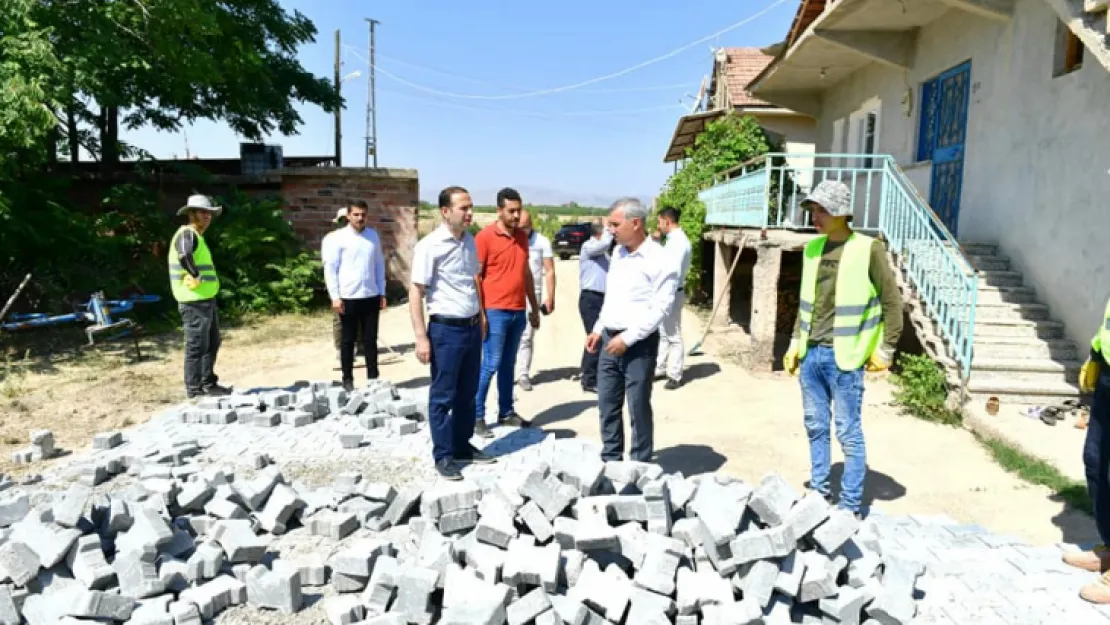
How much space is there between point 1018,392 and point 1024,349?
30.6 inches

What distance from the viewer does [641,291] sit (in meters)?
4.31

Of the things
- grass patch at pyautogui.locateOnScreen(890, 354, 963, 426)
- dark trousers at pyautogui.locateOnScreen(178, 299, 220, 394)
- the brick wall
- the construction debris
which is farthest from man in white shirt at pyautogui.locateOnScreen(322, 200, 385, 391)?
the brick wall

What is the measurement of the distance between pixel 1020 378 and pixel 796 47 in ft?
23.0

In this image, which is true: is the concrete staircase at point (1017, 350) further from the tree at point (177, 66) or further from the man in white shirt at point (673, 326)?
the tree at point (177, 66)

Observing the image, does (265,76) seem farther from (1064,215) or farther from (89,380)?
(1064,215)

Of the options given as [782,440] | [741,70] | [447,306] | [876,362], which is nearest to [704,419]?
[782,440]

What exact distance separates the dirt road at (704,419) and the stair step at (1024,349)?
103cm

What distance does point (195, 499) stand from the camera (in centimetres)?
414

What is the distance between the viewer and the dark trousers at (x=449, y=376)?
4.87 metres

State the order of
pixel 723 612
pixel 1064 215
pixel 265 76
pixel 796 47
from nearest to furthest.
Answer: pixel 723 612 < pixel 1064 215 < pixel 796 47 < pixel 265 76

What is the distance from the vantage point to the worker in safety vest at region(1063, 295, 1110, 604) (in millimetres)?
3424

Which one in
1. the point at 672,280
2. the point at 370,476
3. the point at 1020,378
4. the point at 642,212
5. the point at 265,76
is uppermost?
the point at 265,76

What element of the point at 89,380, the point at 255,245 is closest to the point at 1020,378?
the point at 89,380

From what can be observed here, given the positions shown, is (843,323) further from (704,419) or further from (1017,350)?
(1017,350)
